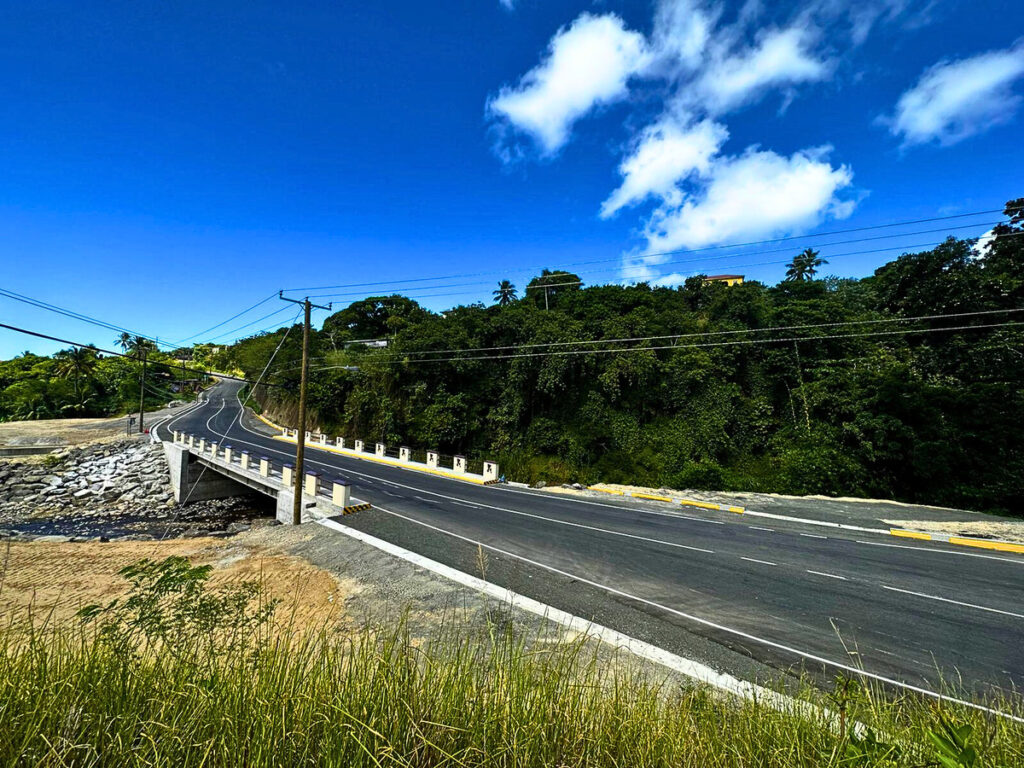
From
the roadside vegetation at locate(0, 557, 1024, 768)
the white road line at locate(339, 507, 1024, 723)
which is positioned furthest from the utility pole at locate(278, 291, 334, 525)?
the roadside vegetation at locate(0, 557, 1024, 768)

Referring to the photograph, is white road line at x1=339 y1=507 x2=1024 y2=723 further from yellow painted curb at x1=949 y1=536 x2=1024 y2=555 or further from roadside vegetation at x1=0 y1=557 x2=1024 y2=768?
yellow painted curb at x1=949 y1=536 x2=1024 y2=555

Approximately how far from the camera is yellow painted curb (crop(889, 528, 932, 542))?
1246cm

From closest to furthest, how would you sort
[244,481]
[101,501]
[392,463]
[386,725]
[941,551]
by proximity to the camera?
[386,725]
[941,551]
[244,481]
[101,501]
[392,463]

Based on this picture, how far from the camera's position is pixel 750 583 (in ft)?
29.5

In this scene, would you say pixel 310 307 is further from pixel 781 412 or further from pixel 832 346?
pixel 832 346

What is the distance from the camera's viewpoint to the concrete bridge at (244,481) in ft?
50.0

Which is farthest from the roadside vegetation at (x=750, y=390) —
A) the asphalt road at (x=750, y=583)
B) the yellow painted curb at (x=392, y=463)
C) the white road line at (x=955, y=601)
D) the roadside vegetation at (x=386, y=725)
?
the roadside vegetation at (x=386, y=725)

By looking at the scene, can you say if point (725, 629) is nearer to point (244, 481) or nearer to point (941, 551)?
point (941, 551)

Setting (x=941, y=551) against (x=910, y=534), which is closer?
(x=941, y=551)

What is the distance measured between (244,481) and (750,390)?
29172 mm

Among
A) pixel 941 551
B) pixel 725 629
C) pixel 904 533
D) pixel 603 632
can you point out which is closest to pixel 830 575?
pixel 725 629

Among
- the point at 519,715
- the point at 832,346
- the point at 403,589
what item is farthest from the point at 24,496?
the point at 832,346

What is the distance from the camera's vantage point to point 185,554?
13.1 m

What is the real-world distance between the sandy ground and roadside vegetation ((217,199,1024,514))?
7.14 m
